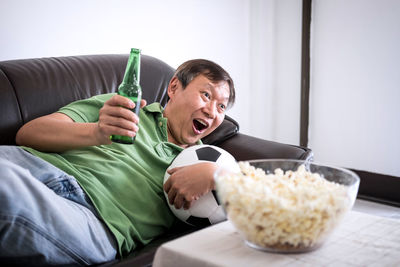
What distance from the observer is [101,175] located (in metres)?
1.44

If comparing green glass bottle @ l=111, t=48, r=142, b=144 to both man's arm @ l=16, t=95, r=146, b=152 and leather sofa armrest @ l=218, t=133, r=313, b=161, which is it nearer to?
man's arm @ l=16, t=95, r=146, b=152

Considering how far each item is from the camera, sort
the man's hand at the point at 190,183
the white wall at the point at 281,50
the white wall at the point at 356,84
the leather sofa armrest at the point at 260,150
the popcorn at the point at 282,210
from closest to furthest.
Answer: the popcorn at the point at 282,210 → the man's hand at the point at 190,183 → the leather sofa armrest at the point at 260,150 → the white wall at the point at 281,50 → the white wall at the point at 356,84

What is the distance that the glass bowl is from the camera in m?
0.84

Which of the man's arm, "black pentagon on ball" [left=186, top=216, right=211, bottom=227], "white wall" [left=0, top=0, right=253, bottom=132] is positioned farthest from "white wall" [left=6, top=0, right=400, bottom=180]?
"black pentagon on ball" [left=186, top=216, right=211, bottom=227]

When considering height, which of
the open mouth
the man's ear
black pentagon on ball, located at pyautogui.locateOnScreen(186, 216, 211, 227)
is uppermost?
the man's ear

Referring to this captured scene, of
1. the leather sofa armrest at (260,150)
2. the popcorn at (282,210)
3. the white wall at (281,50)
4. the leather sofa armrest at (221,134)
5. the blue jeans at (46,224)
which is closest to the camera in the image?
the popcorn at (282,210)

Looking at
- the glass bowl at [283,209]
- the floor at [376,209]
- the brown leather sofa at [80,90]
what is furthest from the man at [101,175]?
the floor at [376,209]

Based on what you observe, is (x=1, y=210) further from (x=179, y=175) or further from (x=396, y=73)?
(x=396, y=73)

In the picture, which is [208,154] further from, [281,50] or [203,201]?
[281,50]

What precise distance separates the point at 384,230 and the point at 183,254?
441mm

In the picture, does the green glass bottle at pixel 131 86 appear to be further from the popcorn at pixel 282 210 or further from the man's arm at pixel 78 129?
the popcorn at pixel 282 210

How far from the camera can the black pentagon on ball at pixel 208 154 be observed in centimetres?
147

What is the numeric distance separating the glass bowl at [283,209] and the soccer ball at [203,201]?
0.46m

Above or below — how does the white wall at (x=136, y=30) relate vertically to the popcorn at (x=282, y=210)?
above
